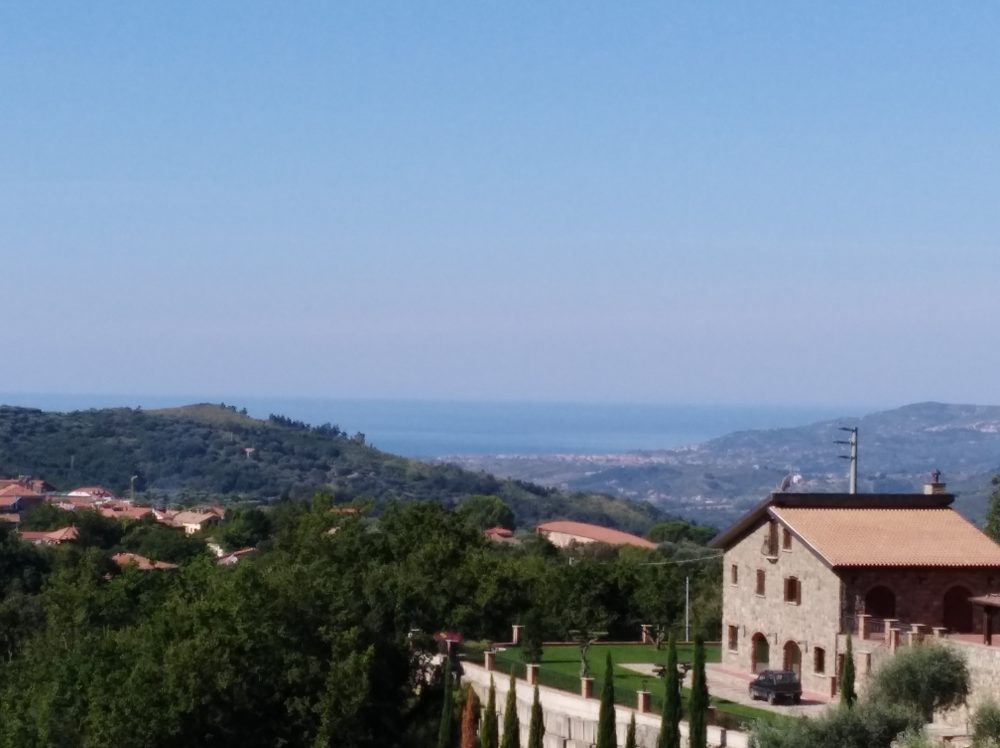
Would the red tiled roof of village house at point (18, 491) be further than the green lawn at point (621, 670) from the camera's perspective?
Yes

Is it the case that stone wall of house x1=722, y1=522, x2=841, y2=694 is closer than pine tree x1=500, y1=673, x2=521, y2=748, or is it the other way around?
pine tree x1=500, y1=673, x2=521, y2=748

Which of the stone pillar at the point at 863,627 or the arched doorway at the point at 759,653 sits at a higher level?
the stone pillar at the point at 863,627

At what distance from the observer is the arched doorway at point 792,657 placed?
36.7 meters

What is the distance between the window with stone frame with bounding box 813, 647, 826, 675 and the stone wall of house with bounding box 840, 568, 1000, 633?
3.67 feet

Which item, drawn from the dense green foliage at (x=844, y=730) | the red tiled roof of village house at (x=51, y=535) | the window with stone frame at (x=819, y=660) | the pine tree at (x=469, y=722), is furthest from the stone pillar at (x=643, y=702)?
the red tiled roof of village house at (x=51, y=535)

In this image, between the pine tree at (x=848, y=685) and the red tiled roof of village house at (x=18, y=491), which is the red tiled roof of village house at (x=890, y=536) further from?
the red tiled roof of village house at (x=18, y=491)

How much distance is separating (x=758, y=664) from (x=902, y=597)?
183 inches

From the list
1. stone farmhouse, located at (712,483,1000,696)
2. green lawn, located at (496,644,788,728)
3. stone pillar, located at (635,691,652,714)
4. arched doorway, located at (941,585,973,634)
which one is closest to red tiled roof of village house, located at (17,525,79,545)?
green lawn, located at (496,644,788,728)

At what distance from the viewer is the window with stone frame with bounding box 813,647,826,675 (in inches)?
1388

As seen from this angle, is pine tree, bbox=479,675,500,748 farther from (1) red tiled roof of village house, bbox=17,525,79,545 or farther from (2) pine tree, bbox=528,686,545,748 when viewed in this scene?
(1) red tiled roof of village house, bbox=17,525,79,545

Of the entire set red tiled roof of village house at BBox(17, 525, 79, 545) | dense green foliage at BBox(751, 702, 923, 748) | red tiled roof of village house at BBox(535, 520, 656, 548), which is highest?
Answer: dense green foliage at BBox(751, 702, 923, 748)

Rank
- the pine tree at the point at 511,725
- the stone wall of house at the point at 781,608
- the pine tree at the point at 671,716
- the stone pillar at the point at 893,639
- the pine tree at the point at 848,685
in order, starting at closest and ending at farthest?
the pine tree at the point at 848,685 < the pine tree at the point at 671,716 < the stone pillar at the point at 893,639 < the pine tree at the point at 511,725 < the stone wall of house at the point at 781,608

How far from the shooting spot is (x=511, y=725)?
3303cm

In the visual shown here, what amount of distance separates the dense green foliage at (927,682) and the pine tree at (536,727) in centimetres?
664
